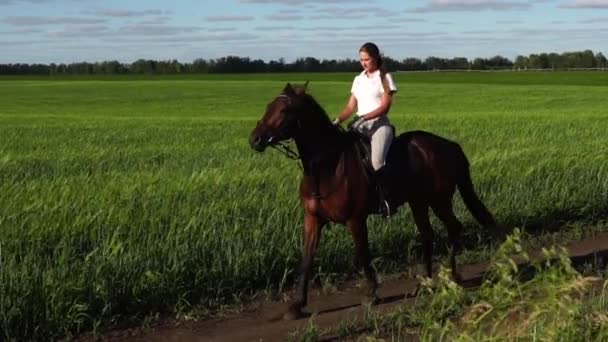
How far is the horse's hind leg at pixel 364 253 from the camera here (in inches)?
316

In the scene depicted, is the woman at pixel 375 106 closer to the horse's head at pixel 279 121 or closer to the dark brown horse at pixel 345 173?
the dark brown horse at pixel 345 173

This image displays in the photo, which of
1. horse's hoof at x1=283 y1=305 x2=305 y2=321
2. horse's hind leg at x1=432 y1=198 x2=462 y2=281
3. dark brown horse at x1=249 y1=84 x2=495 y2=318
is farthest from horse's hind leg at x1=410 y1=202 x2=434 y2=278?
horse's hoof at x1=283 y1=305 x2=305 y2=321

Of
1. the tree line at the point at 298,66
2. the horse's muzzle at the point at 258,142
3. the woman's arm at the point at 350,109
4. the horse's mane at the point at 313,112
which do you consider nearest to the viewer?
the horse's muzzle at the point at 258,142

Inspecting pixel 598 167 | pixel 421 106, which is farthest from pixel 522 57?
pixel 598 167

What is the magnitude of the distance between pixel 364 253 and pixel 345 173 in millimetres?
737

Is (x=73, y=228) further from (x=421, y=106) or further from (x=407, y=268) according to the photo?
(x=421, y=106)

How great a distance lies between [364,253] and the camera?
26.5ft

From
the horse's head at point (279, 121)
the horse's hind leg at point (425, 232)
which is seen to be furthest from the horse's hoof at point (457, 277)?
the horse's head at point (279, 121)

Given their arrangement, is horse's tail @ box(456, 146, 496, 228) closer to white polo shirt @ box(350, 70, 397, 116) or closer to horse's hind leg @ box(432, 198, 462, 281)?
horse's hind leg @ box(432, 198, 462, 281)

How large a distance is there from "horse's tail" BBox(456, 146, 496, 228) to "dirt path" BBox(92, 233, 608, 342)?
0.82 metres

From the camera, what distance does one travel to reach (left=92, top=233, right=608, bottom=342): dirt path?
7.20 metres

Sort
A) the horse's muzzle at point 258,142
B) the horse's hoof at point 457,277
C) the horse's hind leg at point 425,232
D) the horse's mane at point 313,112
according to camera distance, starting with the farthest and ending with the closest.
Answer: the horse's hind leg at point 425,232, the horse's hoof at point 457,277, the horse's mane at point 313,112, the horse's muzzle at point 258,142

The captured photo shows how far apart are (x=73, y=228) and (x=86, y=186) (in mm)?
3342

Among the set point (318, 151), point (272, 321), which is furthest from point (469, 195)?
point (272, 321)
